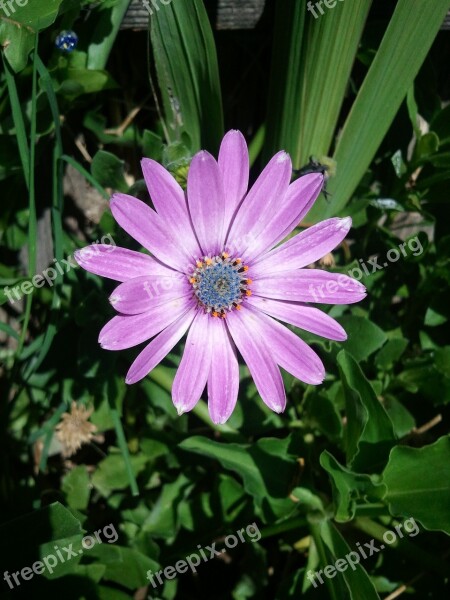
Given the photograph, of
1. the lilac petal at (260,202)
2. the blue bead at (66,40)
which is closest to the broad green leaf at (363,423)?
the lilac petal at (260,202)

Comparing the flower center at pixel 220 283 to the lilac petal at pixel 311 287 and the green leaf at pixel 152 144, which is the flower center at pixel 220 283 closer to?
the lilac petal at pixel 311 287

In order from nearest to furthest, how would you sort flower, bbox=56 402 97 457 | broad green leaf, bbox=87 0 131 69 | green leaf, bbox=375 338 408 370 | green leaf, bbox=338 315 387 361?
broad green leaf, bbox=87 0 131 69 → green leaf, bbox=338 315 387 361 → green leaf, bbox=375 338 408 370 → flower, bbox=56 402 97 457

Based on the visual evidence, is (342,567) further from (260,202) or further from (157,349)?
(260,202)

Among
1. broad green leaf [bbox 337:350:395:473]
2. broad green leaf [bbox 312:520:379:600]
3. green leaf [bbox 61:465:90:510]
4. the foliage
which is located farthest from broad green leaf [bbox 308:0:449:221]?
green leaf [bbox 61:465:90:510]

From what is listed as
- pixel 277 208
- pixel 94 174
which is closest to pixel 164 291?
pixel 277 208

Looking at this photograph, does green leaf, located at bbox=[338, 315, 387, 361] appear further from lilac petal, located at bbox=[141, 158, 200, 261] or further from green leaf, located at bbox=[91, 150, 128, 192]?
green leaf, located at bbox=[91, 150, 128, 192]

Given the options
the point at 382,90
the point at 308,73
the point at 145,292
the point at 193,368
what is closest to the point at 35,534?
the point at 193,368
